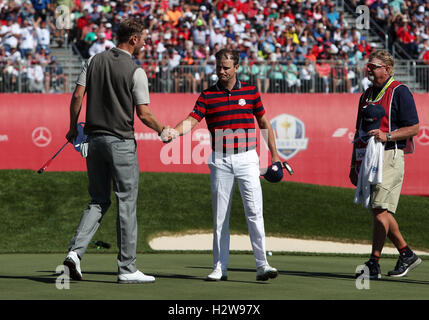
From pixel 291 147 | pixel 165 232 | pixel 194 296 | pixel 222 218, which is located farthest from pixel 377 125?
pixel 291 147

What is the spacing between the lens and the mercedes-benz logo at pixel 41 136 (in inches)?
899

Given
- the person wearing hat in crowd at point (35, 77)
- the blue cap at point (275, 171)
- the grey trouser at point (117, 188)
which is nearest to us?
the grey trouser at point (117, 188)

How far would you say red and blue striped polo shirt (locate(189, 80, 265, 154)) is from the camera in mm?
8531

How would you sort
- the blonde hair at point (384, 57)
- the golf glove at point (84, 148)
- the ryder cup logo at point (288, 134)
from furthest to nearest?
the ryder cup logo at point (288, 134)
the blonde hair at point (384, 57)
the golf glove at point (84, 148)

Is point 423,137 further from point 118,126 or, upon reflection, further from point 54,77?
point 118,126

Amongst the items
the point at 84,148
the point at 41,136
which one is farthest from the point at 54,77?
the point at 84,148

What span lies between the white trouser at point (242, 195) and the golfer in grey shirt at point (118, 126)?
2.62ft

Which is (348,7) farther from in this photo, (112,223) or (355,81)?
(112,223)

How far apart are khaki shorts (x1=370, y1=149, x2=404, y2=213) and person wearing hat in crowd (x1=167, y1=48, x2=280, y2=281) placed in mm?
1201

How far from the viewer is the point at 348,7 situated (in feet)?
94.1

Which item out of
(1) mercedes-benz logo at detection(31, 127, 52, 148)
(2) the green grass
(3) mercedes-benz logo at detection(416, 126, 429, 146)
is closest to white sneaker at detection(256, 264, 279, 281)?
(2) the green grass

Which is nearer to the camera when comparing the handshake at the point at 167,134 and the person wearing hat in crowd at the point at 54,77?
the handshake at the point at 167,134

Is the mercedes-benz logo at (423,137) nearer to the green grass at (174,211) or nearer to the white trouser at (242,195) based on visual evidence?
the green grass at (174,211)

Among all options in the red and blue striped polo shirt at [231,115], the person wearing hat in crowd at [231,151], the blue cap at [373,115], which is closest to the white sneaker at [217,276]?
the person wearing hat in crowd at [231,151]
